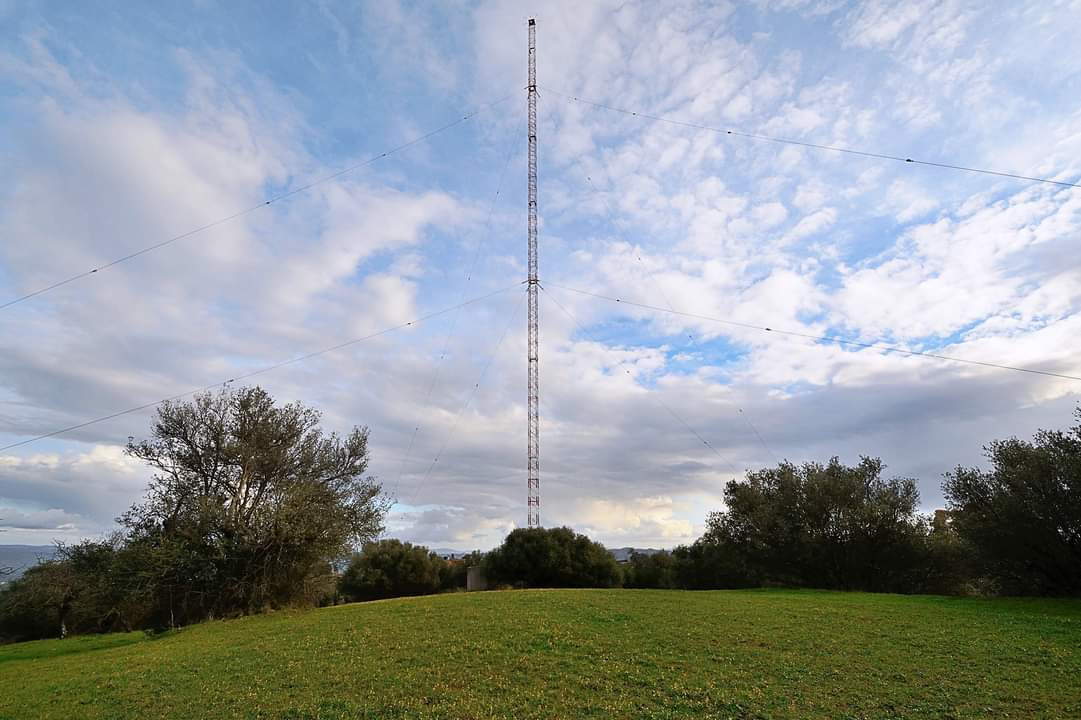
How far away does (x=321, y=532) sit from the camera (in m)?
26.1

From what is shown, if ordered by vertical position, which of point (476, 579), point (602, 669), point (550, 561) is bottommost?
point (602, 669)

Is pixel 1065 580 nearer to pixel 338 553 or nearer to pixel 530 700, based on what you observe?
pixel 530 700

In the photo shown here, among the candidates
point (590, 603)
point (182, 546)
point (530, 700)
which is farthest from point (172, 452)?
point (530, 700)

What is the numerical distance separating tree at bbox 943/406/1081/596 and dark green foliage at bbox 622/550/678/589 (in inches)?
1046

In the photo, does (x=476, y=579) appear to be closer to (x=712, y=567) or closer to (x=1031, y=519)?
(x=712, y=567)

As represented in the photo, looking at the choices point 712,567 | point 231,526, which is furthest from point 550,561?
point 231,526

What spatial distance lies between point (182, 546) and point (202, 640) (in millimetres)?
7312

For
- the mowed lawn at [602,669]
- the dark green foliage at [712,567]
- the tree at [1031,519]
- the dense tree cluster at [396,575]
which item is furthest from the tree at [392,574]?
the tree at [1031,519]

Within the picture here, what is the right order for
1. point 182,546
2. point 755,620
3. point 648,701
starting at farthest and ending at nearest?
point 182,546 → point 755,620 → point 648,701

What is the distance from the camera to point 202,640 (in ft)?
60.1

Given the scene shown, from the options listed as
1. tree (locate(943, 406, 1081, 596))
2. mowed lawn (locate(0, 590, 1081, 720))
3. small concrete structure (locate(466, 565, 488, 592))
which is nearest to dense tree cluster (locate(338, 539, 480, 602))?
small concrete structure (locate(466, 565, 488, 592))

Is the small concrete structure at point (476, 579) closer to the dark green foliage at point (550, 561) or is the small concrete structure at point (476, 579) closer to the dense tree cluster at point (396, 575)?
the dark green foliage at point (550, 561)

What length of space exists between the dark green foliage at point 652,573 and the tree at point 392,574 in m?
18.1

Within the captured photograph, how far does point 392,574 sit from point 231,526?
32.0m
